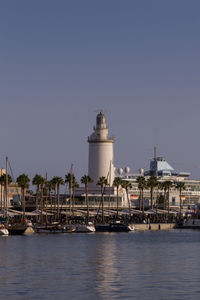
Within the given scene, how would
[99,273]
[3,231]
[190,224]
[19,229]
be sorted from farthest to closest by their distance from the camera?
[190,224] → [19,229] → [3,231] → [99,273]

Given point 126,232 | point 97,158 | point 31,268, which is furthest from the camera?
point 97,158

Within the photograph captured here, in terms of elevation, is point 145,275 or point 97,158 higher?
point 97,158

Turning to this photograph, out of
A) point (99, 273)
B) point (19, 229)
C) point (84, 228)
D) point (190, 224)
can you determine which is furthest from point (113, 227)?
point (99, 273)

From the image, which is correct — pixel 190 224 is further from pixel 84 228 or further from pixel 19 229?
pixel 19 229

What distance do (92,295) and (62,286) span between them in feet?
15.4

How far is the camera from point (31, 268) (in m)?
64.6

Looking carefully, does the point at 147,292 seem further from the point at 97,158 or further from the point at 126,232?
the point at 97,158

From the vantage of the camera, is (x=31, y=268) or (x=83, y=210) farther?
(x=83, y=210)

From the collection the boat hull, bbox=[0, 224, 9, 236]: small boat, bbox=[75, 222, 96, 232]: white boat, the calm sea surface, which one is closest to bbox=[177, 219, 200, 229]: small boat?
the boat hull

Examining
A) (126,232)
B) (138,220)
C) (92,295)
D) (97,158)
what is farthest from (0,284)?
(97,158)

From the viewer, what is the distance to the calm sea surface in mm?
47812

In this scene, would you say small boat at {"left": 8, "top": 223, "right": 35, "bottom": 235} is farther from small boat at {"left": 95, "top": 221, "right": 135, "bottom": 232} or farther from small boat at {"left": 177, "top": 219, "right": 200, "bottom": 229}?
small boat at {"left": 177, "top": 219, "right": 200, "bottom": 229}

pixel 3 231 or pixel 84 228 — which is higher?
pixel 3 231

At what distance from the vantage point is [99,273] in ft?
197
